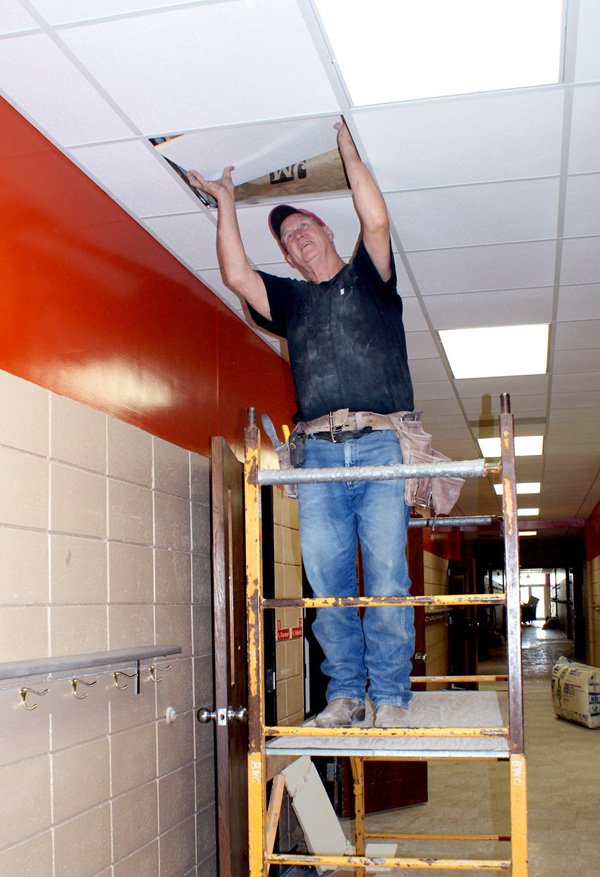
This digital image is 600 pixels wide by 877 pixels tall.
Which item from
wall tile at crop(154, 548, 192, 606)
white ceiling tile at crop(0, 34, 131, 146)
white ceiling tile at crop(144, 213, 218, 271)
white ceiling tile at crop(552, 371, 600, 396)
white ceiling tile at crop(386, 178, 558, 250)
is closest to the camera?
white ceiling tile at crop(0, 34, 131, 146)

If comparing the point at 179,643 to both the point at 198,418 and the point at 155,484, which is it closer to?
the point at 155,484

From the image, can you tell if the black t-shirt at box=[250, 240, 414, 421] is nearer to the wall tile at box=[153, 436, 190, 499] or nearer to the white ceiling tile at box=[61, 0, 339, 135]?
the white ceiling tile at box=[61, 0, 339, 135]

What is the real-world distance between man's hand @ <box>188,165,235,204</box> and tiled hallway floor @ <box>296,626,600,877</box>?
3.83 meters

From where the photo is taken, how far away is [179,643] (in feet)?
11.3

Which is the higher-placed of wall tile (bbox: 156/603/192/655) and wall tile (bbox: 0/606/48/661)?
wall tile (bbox: 0/606/48/661)

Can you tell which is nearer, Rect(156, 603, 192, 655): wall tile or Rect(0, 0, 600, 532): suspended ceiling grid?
Rect(0, 0, 600, 532): suspended ceiling grid

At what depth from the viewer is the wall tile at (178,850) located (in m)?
3.18

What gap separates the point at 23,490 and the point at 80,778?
924 millimetres

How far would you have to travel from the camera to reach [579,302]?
4719mm

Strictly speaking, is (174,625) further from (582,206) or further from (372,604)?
(582,206)

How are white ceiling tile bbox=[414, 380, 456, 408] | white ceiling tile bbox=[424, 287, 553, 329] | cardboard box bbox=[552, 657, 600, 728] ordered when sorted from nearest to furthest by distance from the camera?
1. white ceiling tile bbox=[424, 287, 553, 329]
2. white ceiling tile bbox=[414, 380, 456, 408]
3. cardboard box bbox=[552, 657, 600, 728]

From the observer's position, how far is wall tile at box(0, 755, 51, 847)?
219 cm

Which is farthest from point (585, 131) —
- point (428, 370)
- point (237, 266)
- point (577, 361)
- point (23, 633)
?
point (428, 370)

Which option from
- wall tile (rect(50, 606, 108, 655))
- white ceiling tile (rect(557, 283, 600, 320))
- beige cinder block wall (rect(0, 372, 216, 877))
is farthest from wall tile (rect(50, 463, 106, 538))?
white ceiling tile (rect(557, 283, 600, 320))
